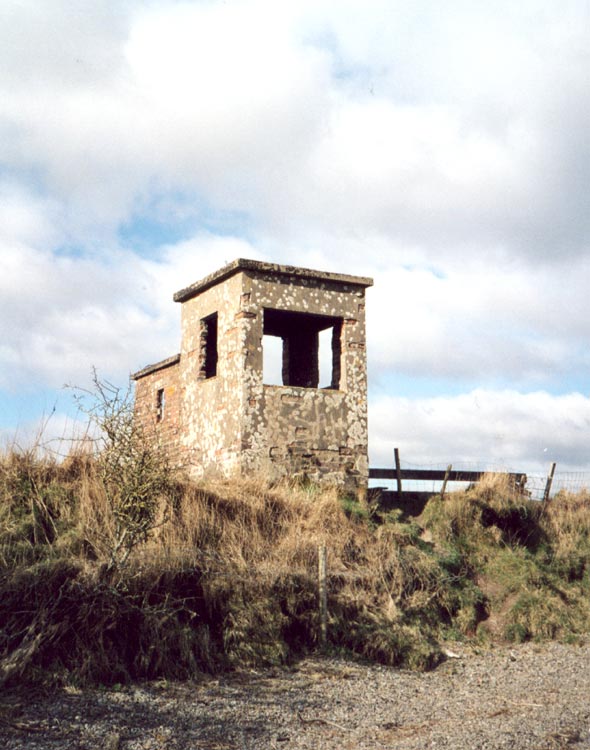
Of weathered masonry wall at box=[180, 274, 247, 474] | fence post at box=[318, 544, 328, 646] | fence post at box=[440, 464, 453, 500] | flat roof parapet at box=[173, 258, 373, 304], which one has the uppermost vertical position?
flat roof parapet at box=[173, 258, 373, 304]

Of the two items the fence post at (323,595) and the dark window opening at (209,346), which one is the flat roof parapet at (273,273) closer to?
the dark window opening at (209,346)

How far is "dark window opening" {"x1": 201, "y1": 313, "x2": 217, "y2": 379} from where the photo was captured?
16766 mm

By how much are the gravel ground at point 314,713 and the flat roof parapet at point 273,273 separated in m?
7.66

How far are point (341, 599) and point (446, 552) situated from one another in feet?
11.5

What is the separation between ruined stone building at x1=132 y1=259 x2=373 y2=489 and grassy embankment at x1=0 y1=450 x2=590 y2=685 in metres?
0.94

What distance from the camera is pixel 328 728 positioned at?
7.99 metres

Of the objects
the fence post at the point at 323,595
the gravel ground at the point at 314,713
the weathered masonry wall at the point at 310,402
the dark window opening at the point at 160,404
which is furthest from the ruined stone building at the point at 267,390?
the gravel ground at the point at 314,713

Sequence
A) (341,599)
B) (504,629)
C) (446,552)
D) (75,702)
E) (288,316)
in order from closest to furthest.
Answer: (75,702) → (341,599) → (504,629) → (446,552) → (288,316)

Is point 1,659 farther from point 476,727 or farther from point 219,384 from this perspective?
point 219,384

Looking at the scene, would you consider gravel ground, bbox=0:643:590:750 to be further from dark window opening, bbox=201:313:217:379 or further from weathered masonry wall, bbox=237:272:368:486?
dark window opening, bbox=201:313:217:379

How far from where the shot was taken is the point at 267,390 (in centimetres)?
1491

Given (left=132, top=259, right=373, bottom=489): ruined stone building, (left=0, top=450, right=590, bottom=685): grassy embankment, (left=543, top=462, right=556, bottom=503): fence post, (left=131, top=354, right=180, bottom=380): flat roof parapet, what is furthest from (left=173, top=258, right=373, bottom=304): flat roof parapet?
(left=543, top=462, right=556, bottom=503): fence post

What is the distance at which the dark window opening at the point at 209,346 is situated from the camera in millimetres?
16766

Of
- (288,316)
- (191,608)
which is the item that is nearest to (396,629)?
(191,608)
